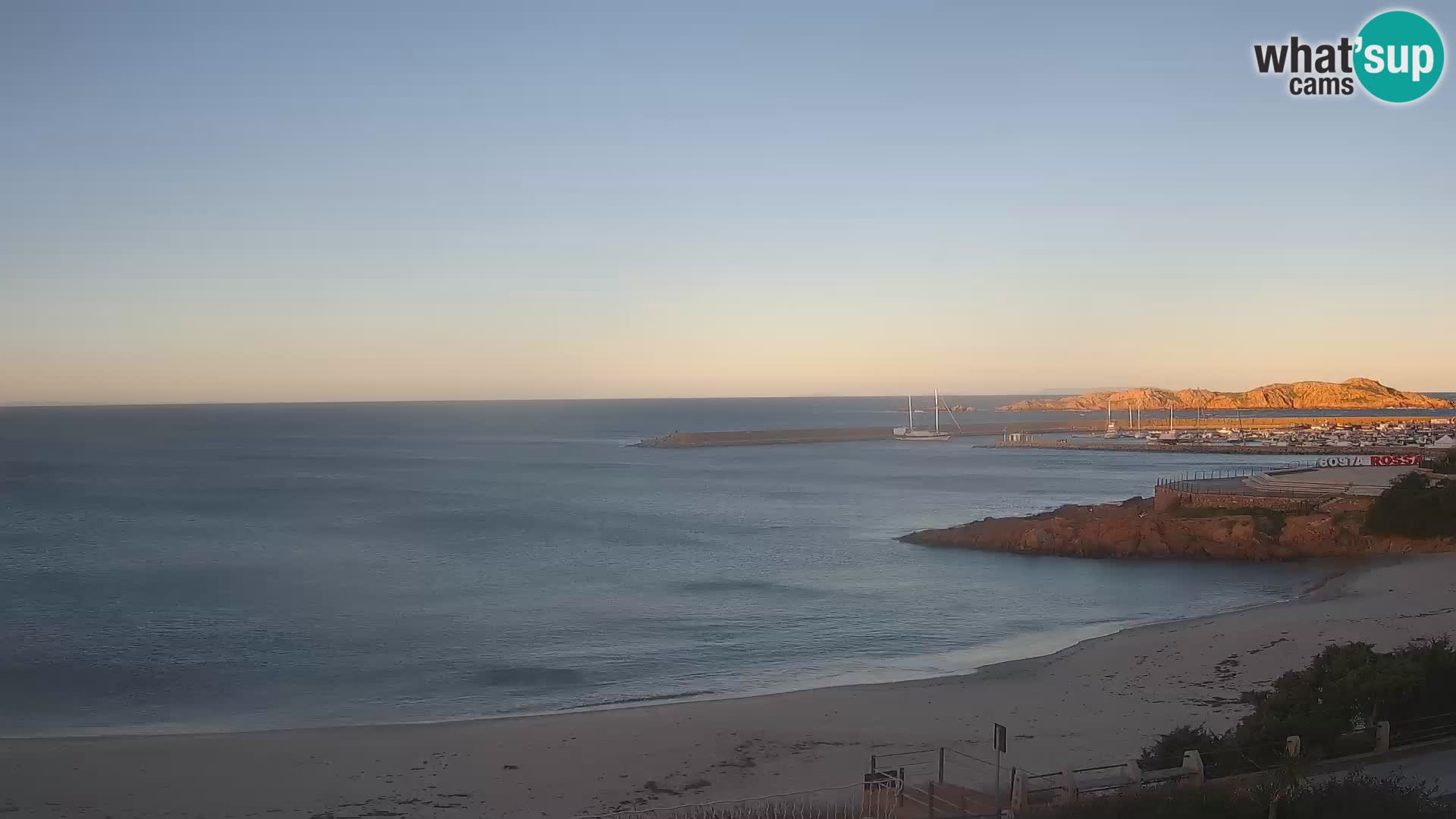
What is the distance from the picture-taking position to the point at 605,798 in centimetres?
1277

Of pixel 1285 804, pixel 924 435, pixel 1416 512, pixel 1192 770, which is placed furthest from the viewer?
pixel 924 435

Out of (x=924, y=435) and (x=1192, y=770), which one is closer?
(x=1192, y=770)

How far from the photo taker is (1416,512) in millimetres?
32438

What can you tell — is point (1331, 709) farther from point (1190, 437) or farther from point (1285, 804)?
point (1190, 437)

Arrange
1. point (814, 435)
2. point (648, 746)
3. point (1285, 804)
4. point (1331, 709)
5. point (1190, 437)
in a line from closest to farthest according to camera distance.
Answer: point (1285, 804) → point (1331, 709) → point (648, 746) → point (1190, 437) → point (814, 435)

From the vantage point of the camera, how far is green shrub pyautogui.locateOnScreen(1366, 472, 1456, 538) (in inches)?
1261

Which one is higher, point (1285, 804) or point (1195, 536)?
point (1285, 804)

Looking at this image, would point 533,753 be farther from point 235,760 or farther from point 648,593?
point 648,593

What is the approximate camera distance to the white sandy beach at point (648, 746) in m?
12.9

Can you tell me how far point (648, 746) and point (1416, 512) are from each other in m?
27.8

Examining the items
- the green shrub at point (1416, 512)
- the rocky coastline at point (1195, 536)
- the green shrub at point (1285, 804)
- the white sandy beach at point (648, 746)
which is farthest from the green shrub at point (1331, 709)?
the green shrub at point (1416, 512)

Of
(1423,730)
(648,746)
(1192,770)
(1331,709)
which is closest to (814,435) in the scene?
(648,746)

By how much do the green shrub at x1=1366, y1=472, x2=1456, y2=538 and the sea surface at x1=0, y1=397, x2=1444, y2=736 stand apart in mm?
3639

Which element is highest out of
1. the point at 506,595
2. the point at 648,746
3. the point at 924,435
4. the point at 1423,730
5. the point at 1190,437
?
the point at 1190,437
